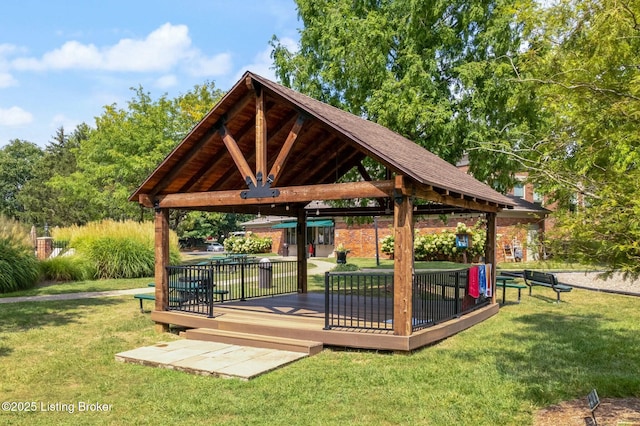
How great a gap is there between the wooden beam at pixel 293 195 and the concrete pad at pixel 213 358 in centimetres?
267

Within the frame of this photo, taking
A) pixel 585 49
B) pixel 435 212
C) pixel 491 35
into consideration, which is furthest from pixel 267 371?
pixel 491 35

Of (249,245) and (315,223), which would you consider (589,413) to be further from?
(249,245)

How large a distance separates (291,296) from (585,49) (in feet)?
33.2

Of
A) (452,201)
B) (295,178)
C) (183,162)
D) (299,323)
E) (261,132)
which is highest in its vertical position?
→ (261,132)

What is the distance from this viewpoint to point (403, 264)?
25.9ft

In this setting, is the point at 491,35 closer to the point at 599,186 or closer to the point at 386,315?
the point at 386,315

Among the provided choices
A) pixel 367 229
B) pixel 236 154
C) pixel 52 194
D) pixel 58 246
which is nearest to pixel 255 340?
pixel 236 154

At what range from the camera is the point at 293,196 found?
8922 millimetres

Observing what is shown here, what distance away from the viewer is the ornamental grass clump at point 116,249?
19734mm

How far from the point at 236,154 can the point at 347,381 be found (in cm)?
469

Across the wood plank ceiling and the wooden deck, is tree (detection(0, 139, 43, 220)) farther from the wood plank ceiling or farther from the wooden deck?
the wooden deck

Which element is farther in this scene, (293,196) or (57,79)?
(57,79)

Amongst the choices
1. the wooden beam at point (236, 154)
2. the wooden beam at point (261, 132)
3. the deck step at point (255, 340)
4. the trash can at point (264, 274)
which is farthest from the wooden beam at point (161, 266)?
the trash can at point (264, 274)

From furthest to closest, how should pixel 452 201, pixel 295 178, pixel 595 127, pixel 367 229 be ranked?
pixel 367 229 → pixel 295 178 → pixel 452 201 → pixel 595 127
